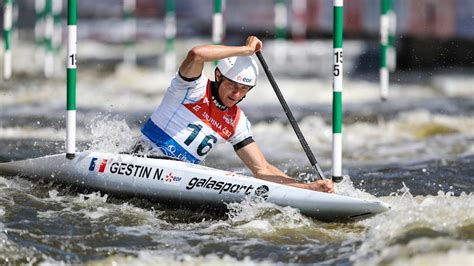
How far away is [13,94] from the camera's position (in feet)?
53.8

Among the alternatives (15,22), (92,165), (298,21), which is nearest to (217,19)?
(92,165)

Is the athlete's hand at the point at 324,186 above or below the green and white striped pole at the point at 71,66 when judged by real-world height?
below

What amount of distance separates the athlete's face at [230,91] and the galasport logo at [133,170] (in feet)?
2.04

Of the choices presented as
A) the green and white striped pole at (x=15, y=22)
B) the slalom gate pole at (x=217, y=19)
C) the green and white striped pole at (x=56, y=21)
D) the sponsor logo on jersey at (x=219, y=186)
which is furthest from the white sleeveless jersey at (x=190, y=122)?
the green and white striped pole at (x=15, y=22)

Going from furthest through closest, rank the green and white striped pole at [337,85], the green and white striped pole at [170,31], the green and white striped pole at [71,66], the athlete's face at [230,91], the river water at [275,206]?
the green and white striped pole at [170,31] → the green and white striped pole at [71,66] → the athlete's face at [230,91] → the green and white striped pole at [337,85] → the river water at [275,206]

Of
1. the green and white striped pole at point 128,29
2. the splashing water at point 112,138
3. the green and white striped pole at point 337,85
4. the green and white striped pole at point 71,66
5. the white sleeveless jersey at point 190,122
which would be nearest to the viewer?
the green and white striped pole at point 337,85

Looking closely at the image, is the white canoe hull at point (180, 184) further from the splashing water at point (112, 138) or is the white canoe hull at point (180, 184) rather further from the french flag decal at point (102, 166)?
the splashing water at point (112, 138)

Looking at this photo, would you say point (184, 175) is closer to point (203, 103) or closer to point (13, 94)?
point (203, 103)

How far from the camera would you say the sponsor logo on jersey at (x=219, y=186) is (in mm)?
6902

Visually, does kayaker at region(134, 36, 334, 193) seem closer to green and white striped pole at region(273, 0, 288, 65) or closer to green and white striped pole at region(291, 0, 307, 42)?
green and white striped pole at region(273, 0, 288, 65)

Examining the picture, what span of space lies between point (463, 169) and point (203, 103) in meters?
3.34

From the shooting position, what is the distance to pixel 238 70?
23.2 ft

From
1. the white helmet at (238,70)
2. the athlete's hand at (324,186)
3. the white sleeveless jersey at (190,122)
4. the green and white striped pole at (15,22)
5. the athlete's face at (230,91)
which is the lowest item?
the green and white striped pole at (15,22)

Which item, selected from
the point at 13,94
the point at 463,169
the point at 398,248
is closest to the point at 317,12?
→ the point at 13,94
